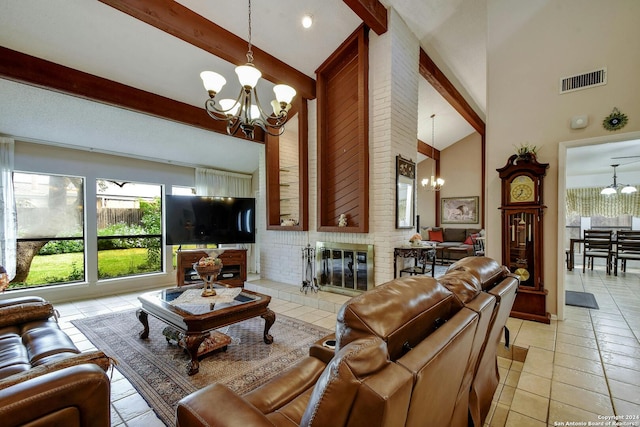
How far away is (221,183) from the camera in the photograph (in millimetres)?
6094

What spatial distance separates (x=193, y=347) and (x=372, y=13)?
4051 mm

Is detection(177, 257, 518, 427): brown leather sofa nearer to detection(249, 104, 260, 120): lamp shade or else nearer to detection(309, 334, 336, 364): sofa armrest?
detection(309, 334, 336, 364): sofa armrest

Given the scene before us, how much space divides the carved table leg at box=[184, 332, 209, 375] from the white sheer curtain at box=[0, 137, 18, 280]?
3.51 meters

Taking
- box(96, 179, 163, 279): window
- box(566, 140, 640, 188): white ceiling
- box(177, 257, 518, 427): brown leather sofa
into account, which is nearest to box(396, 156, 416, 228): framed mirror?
box(177, 257, 518, 427): brown leather sofa

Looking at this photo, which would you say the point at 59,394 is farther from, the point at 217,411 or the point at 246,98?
the point at 246,98

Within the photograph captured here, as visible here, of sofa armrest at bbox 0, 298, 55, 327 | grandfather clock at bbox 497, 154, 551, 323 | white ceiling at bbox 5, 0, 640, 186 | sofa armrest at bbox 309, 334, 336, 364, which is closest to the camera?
sofa armrest at bbox 309, 334, 336, 364

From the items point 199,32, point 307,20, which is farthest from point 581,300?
point 199,32

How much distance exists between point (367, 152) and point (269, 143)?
2.14 metres

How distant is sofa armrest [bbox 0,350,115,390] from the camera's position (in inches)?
38.3

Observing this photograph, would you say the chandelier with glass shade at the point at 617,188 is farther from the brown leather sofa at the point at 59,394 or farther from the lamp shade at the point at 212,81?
the brown leather sofa at the point at 59,394

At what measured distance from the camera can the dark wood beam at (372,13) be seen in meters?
3.19

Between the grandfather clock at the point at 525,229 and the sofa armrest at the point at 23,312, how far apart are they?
15.0ft

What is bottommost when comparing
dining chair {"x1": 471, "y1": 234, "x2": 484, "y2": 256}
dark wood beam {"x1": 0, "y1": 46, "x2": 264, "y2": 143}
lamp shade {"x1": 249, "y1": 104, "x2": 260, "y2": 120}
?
dining chair {"x1": 471, "y1": 234, "x2": 484, "y2": 256}

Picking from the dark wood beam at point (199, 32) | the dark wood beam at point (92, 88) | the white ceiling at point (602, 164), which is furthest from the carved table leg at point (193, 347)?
the white ceiling at point (602, 164)
